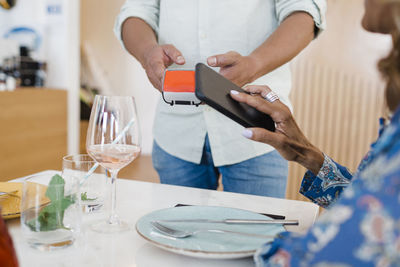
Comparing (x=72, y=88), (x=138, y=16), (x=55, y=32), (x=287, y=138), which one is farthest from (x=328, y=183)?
(x=55, y=32)

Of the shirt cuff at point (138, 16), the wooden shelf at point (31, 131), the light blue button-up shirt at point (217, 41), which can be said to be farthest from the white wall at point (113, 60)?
the light blue button-up shirt at point (217, 41)

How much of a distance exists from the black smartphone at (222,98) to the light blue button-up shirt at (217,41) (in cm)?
42

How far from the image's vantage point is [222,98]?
711mm

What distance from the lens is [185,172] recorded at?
125 centimetres

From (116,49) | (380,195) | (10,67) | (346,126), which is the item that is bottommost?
(346,126)

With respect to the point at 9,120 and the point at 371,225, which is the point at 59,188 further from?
the point at 9,120

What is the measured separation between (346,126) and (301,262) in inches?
107

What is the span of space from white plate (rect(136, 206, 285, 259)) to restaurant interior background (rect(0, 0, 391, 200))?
7.10 feet

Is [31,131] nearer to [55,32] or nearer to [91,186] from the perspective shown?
[55,32]

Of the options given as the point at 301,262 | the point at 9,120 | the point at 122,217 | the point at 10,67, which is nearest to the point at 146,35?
the point at 122,217

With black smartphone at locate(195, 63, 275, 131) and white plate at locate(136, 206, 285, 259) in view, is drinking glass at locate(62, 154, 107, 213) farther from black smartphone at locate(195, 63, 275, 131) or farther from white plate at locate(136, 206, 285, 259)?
black smartphone at locate(195, 63, 275, 131)

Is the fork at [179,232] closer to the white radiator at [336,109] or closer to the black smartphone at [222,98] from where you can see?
the black smartphone at [222,98]

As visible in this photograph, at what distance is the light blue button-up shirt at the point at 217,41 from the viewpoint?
3.95ft

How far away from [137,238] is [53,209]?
0.15 meters
